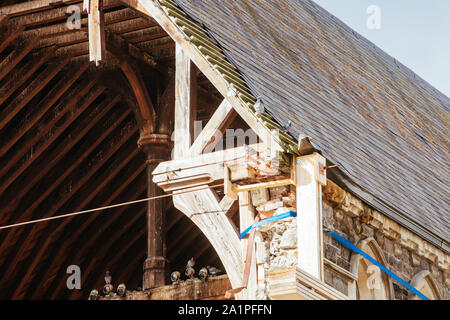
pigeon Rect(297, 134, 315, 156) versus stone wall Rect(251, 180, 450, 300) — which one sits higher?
pigeon Rect(297, 134, 315, 156)

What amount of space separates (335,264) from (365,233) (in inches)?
41.4

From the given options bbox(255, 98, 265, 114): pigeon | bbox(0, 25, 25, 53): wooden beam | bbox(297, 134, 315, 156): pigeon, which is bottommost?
bbox(297, 134, 315, 156): pigeon

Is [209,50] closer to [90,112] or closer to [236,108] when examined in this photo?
[236,108]

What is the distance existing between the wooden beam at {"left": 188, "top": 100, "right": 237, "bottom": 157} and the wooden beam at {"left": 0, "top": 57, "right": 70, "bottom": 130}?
381cm

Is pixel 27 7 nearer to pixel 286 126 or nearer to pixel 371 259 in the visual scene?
pixel 286 126

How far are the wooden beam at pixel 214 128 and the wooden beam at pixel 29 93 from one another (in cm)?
381

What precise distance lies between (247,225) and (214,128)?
36.5 inches

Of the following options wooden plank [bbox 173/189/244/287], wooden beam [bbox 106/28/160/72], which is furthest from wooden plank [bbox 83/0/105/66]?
wooden plank [bbox 173/189/244/287]

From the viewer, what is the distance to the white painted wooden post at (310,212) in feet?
34.1

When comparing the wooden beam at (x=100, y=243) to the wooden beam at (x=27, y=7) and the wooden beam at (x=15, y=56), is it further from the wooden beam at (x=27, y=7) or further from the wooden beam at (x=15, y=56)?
the wooden beam at (x=27, y=7)

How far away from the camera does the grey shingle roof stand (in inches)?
472

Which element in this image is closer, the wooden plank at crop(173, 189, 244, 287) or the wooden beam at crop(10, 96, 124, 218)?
the wooden plank at crop(173, 189, 244, 287)

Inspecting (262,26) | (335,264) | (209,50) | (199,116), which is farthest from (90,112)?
(335,264)

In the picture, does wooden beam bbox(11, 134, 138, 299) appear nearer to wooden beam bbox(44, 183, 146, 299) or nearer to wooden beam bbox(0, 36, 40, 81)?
wooden beam bbox(44, 183, 146, 299)
